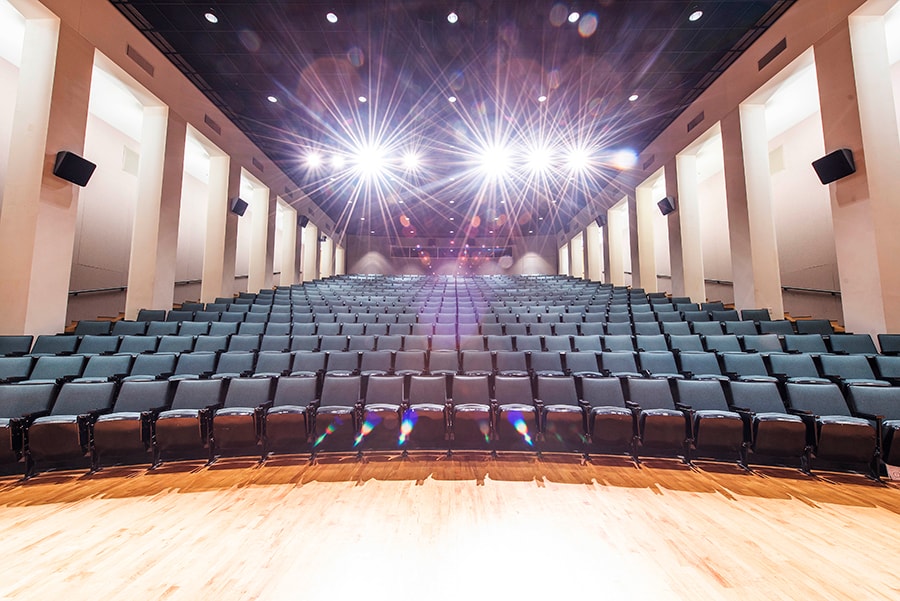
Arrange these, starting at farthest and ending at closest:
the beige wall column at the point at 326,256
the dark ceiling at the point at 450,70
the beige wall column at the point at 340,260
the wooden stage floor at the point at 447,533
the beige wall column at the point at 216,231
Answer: the beige wall column at the point at 340,260, the beige wall column at the point at 326,256, the beige wall column at the point at 216,231, the dark ceiling at the point at 450,70, the wooden stage floor at the point at 447,533

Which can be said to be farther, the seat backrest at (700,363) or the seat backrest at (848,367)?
the seat backrest at (700,363)

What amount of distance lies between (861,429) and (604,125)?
5.46 m

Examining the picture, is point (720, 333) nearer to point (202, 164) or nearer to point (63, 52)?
point (63, 52)

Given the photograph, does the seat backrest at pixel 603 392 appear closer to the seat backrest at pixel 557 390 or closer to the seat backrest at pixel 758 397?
the seat backrest at pixel 557 390

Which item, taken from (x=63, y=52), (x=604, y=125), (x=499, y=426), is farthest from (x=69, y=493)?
(x=604, y=125)

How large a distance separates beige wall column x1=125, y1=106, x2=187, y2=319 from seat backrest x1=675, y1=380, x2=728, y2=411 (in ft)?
17.0

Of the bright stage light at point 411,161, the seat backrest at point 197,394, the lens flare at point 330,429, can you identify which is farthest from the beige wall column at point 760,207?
the seat backrest at point 197,394

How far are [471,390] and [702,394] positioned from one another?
53.3 inches

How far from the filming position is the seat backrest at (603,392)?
2.48 m

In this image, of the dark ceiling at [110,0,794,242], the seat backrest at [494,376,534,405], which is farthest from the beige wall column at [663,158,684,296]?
the seat backrest at [494,376,534,405]

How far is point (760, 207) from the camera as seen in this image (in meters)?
4.59

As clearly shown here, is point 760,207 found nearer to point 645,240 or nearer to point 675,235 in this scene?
point 675,235

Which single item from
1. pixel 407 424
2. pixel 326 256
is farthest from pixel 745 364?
pixel 326 256

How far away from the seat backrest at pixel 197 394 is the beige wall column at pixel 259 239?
5.17 metres
